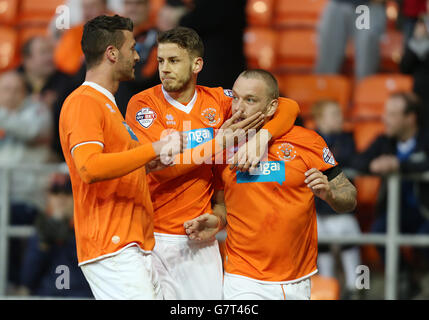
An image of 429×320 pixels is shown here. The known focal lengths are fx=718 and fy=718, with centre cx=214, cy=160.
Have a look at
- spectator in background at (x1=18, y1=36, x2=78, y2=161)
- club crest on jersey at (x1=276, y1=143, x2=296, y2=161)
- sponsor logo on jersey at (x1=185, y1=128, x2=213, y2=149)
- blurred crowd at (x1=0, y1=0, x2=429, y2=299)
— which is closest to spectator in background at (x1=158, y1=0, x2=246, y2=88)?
blurred crowd at (x1=0, y1=0, x2=429, y2=299)

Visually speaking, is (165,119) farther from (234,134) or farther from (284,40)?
(284,40)

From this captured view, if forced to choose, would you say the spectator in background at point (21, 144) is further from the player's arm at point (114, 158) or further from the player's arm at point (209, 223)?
the player's arm at point (114, 158)

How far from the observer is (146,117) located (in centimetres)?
362

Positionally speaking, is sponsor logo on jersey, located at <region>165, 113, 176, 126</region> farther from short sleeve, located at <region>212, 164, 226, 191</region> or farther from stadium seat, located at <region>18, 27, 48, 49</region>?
stadium seat, located at <region>18, 27, 48, 49</region>

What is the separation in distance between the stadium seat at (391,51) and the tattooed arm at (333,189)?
12.3 ft

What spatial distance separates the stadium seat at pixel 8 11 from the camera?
771 cm

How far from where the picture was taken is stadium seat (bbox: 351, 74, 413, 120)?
6.78 metres

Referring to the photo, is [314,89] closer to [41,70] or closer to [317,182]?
[41,70]

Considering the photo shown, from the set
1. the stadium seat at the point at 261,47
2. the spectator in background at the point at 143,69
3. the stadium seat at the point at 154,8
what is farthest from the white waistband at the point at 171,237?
the stadium seat at the point at 261,47

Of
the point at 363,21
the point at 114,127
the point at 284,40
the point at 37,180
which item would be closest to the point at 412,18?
the point at 363,21

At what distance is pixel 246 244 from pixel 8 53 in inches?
194

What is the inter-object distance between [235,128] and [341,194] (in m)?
0.65

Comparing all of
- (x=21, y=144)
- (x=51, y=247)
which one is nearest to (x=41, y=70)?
(x=21, y=144)

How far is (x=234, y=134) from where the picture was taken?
3.31 m
